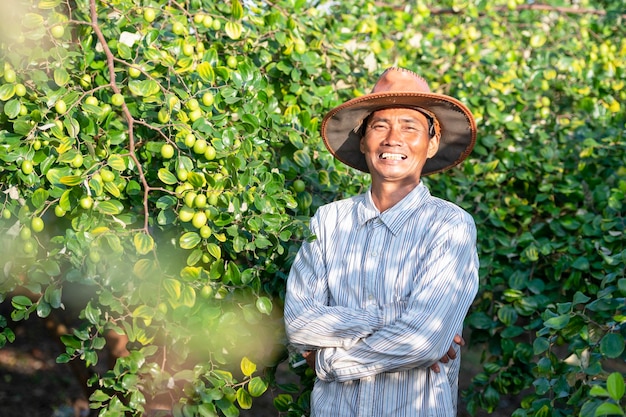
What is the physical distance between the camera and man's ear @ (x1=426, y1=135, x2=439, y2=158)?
2.39 m

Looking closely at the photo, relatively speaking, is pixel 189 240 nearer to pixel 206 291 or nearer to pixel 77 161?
pixel 206 291

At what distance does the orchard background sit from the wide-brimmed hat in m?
0.25

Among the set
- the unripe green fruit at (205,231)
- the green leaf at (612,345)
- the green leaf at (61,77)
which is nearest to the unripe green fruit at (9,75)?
the green leaf at (61,77)

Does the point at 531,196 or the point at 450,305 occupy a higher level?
the point at 450,305

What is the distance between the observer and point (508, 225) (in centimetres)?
348

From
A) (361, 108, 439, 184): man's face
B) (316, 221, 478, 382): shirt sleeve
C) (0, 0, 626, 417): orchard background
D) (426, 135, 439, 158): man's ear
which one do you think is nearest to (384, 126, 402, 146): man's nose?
(361, 108, 439, 184): man's face

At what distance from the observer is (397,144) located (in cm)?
222

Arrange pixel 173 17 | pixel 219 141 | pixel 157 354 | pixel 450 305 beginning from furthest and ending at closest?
pixel 157 354, pixel 173 17, pixel 219 141, pixel 450 305

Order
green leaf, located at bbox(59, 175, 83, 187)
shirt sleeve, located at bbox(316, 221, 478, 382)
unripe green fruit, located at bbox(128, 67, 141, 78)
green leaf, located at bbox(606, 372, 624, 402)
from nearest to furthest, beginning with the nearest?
1. green leaf, located at bbox(606, 372, 624, 402)
2. shirt sleeve, located at bbox(316, 221, 478, 382)
3. green leaf, located at bbox(59, 175, 83, 187)
4. unripe green fruit, located at bbox(128, 67, 141, 78)

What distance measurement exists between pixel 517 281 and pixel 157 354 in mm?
1473

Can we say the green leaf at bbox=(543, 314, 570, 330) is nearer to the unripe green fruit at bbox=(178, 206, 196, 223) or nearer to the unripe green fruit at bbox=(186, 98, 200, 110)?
the unripe green fruit at bbox=(178, 206, 196, 223)

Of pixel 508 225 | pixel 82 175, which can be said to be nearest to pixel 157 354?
pixel 82 175

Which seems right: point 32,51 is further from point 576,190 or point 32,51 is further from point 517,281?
point 576,190

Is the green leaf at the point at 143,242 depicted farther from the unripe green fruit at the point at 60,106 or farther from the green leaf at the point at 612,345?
the green leaf at the point at 612,345
